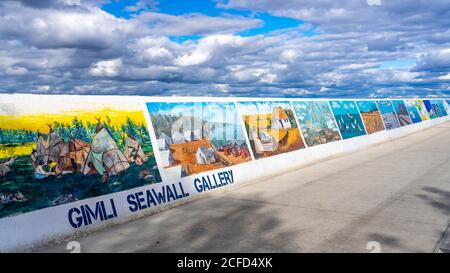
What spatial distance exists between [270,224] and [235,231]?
2.85ft

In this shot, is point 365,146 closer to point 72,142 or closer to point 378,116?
point 378,116

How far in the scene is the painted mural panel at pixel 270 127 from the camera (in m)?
15.3

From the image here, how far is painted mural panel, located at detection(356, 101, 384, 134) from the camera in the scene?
2612 cm

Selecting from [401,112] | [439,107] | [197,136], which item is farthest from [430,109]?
[197,136]

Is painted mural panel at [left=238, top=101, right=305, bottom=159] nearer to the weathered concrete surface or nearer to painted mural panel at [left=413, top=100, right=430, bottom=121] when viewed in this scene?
the weathered concrete surface

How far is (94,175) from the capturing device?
30.7 feet

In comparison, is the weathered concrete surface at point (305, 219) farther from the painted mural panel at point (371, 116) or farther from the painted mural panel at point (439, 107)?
the painted mural panel at point (439, 107)

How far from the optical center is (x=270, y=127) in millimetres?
16500

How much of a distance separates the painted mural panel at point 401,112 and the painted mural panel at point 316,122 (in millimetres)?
13221

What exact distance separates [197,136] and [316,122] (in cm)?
921

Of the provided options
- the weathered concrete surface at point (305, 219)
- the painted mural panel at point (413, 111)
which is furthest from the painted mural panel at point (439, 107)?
the weathered concrete surface at point (305, 219)

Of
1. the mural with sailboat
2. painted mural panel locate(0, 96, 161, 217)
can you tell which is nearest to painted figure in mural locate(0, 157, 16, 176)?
painted mural panel locate(0, 96, 161, 217)
